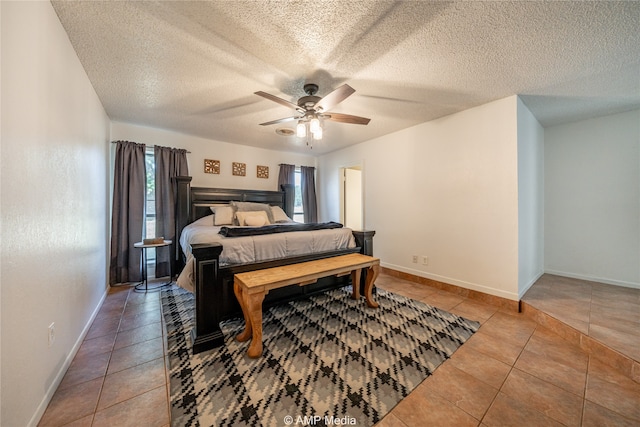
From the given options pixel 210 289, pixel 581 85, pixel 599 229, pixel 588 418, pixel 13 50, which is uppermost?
pixel 581 85

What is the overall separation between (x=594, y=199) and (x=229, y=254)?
4878 mm

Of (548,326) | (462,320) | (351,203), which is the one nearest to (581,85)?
(548,326)

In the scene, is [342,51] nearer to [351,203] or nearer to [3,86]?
[3,86]

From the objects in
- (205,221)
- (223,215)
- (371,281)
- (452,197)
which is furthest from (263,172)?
(452,197)

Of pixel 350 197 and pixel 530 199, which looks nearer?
pixel 530 199

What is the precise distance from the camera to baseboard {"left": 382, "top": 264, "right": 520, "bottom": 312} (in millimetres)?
2613

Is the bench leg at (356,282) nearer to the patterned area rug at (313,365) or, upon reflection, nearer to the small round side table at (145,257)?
the patterned area rug at (313,365)

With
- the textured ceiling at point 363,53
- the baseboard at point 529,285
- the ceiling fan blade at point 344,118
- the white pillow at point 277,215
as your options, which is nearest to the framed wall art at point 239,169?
the white pillow at point 277,215

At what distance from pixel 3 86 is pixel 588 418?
3.37m

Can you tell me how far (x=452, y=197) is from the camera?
3.14 metres

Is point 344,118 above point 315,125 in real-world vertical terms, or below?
above

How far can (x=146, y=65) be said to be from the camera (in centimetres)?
204

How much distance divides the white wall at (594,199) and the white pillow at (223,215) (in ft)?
16.8

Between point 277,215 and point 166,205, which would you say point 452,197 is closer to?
point 277,215
